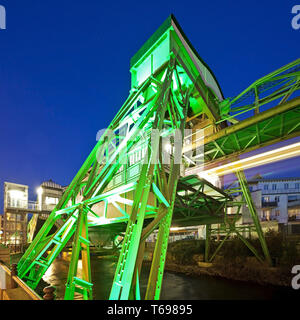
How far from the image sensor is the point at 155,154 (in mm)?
5281

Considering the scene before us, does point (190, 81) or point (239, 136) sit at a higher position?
point (190, 81)

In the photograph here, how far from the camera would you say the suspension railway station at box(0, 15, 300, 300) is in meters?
4.70

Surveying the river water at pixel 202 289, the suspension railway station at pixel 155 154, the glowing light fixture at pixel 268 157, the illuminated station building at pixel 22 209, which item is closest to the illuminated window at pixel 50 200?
the illuminated station building at pixel 22 209

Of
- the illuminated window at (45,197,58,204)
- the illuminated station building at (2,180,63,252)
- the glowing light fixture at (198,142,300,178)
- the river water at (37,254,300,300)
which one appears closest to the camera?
the glowing light fixture at (198,142,300,178)

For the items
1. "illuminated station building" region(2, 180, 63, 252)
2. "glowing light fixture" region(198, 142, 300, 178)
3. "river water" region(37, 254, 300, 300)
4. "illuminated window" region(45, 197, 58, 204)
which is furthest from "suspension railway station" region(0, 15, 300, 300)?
"illuminated window" region(45, 197, 58, 204)

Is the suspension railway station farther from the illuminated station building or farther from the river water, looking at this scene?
the illuminated station building

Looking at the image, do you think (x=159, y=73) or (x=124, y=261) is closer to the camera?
(x=124, y=261)

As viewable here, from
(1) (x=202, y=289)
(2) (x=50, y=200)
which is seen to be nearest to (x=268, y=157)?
(1) (x=202, y=289)

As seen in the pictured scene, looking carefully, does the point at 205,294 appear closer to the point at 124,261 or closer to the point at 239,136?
the point at 239,136

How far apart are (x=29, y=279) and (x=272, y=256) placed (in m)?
13.6
